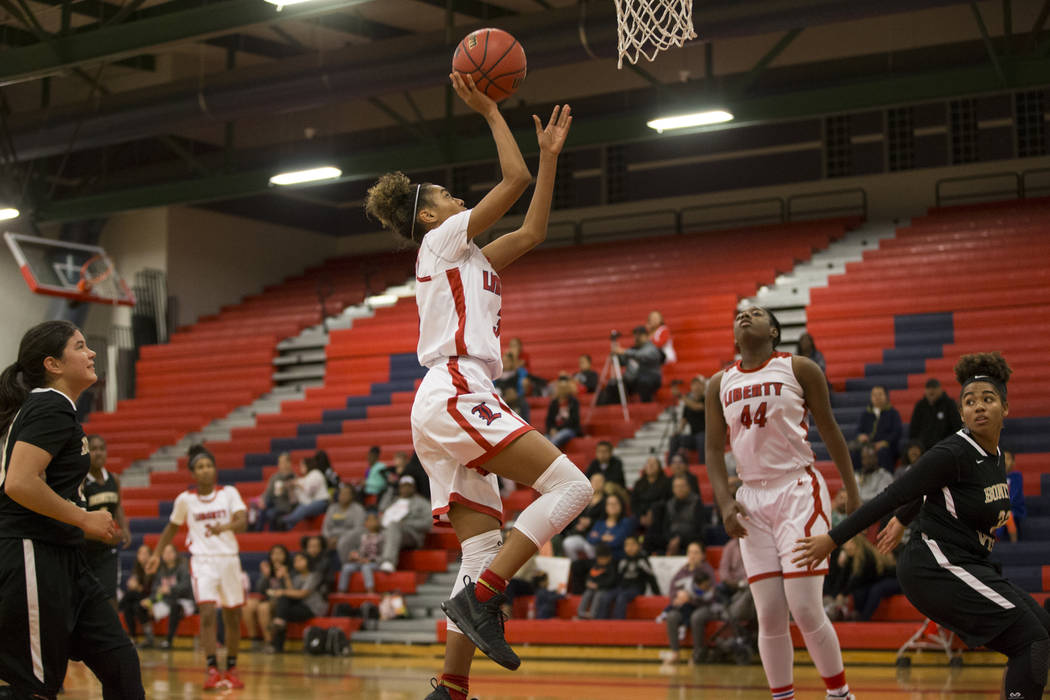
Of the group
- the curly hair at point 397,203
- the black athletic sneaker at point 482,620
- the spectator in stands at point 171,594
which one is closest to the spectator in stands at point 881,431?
the spectator in stands at point 171,594

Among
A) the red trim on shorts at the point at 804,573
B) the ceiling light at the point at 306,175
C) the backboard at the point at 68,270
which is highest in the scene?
the ceiling light at the point at 306,175

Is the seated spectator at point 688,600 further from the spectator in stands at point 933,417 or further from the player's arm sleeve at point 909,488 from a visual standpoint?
the player's arm sleeve at point 909,488

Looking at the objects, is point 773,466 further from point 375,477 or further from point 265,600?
point 375,477

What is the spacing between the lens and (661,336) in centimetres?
1576

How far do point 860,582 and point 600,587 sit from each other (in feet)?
8.42

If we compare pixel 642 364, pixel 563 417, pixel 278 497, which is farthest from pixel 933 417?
pixel 278 497

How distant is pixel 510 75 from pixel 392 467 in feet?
35.0

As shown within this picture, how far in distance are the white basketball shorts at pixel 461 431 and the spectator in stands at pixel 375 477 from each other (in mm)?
10223

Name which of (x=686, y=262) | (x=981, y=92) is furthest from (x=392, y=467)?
(x=981, y=92)

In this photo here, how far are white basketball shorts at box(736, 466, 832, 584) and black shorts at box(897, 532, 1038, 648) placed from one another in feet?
2.56

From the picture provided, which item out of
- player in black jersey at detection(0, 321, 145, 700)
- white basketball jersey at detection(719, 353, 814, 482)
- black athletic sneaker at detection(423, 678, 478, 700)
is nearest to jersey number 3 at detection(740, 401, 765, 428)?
white basketball jersey at detection(719, 353, 814, 482)

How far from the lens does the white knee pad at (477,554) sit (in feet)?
14.6

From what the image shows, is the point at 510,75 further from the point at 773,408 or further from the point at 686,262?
the point at 686,262

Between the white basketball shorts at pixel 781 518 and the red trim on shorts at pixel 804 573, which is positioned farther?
the white basketball shorts at pixel 781 518
